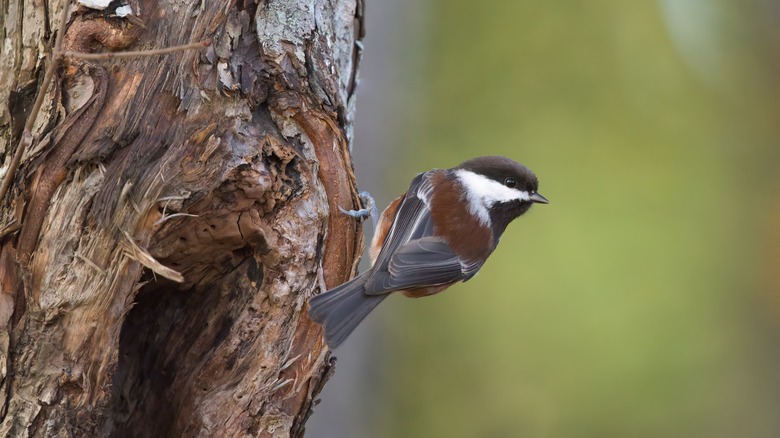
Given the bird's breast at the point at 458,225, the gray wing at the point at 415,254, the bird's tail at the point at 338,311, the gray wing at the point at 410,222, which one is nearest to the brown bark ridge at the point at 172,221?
the bird's tail at the point at 338,311

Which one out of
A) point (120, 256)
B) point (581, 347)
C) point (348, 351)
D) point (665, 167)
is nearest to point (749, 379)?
point (581, 347)

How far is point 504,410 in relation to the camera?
8.10 meters

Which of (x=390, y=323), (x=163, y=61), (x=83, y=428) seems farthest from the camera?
(x=390, y=323)

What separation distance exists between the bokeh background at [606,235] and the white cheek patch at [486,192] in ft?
11.9

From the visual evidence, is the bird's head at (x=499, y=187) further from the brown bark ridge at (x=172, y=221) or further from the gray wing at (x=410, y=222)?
the brown bark ridge at (x=172, y=221)

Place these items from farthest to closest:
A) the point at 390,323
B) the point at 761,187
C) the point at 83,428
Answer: the point at 761,187
the point at 390,323
the point at 83,428

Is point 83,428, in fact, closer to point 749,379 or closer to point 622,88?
point 749,379

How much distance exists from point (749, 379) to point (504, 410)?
2427 mm

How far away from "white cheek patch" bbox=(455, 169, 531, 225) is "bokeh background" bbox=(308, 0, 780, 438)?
3.64 meters

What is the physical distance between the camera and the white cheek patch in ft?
11.7

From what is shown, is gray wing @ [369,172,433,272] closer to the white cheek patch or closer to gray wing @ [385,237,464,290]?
gray wing @ [385,237,464,290]

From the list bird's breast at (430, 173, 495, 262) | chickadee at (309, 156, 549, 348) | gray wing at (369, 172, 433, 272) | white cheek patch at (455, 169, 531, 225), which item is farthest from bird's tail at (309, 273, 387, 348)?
white cheek patch at (455, 169, 531, 225)

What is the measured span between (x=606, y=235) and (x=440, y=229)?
516 centimetres

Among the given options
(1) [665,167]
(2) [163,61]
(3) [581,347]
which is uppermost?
(2) [163,61]
